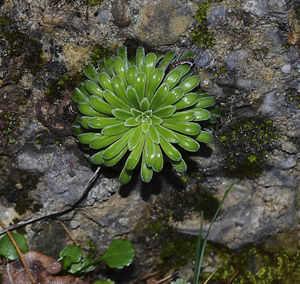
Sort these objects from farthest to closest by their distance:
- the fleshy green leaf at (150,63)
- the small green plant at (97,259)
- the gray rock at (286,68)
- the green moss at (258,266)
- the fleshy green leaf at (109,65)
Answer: the green moss at (258,266) → the small green plant at (97,259) → the gray rock at (286,68) → the fleshy green leaf at (109,65) → the fleshy green leaf at (150,63)

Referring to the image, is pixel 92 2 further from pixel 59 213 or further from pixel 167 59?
pixel 59 213

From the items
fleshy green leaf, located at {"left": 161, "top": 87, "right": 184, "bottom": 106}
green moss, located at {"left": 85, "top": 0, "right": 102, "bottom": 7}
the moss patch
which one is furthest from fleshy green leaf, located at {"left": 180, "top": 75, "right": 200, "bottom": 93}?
the moss patch

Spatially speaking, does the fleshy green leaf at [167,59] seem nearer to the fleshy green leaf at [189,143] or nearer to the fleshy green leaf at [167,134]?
the fleshy green leaf at [167,134]

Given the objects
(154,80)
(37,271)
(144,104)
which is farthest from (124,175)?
(37,271)

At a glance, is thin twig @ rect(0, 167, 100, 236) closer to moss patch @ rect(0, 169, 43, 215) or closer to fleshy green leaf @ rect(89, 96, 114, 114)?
moss patch @ rect(0, 169, 43, 215)

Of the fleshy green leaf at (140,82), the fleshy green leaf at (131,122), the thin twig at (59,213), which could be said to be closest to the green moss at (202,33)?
the fleshy green leaf at (140,82)
